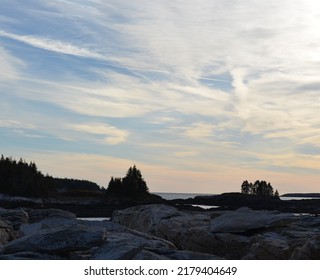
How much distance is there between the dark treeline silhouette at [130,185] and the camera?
97812 mm

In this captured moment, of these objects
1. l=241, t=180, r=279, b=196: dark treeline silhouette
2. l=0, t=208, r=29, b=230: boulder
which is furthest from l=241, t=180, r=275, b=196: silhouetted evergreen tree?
l=0, t=208, r=29, b=230: boulder

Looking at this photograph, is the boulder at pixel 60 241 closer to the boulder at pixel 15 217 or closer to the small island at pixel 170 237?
the small island at pixel 170 237

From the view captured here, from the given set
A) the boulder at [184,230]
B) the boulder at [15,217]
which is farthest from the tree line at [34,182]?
the boulder at [184,230]

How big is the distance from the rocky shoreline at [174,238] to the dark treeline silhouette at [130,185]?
7203cm

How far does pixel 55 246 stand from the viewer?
45.7 feet

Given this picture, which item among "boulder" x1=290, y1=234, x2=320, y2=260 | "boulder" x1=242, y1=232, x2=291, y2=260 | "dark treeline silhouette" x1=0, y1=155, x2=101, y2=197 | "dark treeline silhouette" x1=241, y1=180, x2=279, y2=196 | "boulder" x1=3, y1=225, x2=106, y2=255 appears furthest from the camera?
"dark treeline silhouette" x1=241, y1=180, x2=279, y2=196

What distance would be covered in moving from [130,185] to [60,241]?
278 feet

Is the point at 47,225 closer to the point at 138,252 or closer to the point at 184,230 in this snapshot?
the point at 184,230

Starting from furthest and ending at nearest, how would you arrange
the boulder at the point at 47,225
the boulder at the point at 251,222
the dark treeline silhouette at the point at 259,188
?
the dark treeline silhouette at the point at 259,188
the boulder at the point at 47,225
the boulder at the point at 251,222

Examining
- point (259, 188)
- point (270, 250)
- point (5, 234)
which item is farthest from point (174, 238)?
point (259, 188)

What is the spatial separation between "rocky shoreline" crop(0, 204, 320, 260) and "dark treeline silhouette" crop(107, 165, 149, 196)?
72.0 meters

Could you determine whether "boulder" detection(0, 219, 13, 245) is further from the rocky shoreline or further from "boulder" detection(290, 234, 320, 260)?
"boulder" detection(290, 234, 320, 260)

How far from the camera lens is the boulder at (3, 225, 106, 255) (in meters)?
14.0
